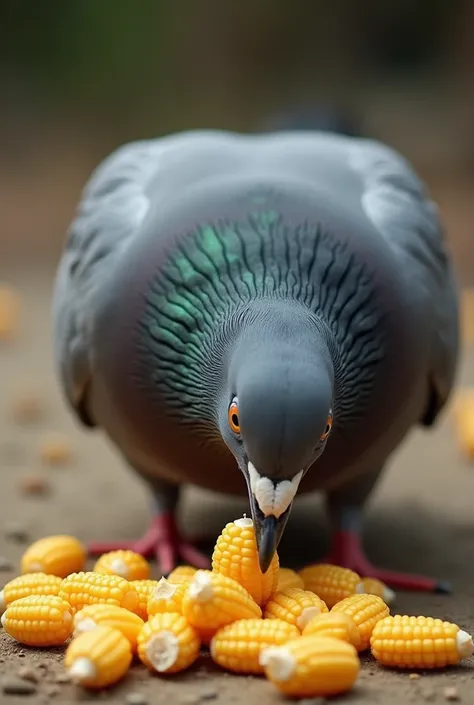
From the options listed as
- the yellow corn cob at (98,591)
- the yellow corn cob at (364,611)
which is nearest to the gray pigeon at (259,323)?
the yellow corn cob at (364,611)

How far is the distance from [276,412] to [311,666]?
0.62 meters

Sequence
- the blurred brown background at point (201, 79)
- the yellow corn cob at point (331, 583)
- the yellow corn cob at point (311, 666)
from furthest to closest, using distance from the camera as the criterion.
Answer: the blurred brown background at point (201, 79) < the yellow corn cob at point (331, 583) < the yellow corn cob at point (311, 666)

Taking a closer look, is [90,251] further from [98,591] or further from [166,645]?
[166,645]

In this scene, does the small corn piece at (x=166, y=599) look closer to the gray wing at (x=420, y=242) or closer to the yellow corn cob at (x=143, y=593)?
the yellow corn cob at (x=143, y=593)

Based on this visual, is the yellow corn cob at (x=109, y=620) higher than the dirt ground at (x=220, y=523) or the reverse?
higher

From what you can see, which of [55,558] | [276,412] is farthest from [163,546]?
[276,412]

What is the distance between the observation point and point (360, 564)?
4.06 metres

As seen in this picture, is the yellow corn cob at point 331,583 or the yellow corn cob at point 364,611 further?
the yellow corn cob at point 331,583

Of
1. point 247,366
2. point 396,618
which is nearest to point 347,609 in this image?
point 396,618

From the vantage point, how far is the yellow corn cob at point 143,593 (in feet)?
10.5

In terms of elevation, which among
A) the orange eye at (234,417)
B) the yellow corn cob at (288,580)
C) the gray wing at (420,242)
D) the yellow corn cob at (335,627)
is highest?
the gray wing at (420,242)

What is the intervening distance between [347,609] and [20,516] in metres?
1.90

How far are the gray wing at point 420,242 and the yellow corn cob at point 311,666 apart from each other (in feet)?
4.38

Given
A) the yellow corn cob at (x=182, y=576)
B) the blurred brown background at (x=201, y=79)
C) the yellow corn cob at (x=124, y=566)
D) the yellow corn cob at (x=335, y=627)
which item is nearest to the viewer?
Answer: the yellow corn cob at (x=335, y=627)
